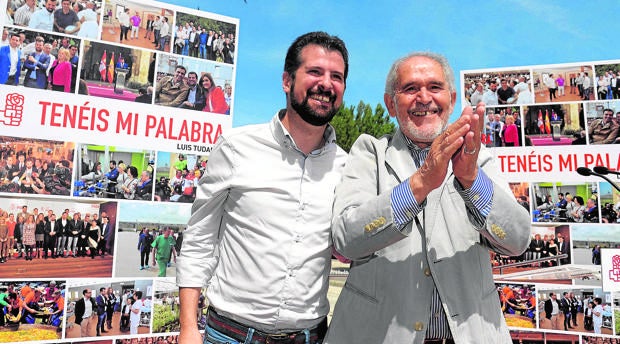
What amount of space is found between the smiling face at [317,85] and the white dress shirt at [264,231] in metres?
0.16

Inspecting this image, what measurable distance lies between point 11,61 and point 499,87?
18.6 ft

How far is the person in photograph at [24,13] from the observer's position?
12.6 feet

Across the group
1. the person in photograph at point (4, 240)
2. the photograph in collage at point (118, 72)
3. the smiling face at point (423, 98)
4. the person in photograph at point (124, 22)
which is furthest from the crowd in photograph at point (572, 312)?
the person in photograph at point (4, 240)

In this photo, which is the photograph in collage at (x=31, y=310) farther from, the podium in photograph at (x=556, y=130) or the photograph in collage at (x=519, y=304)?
the podium in photograph at (x=556, y=130)

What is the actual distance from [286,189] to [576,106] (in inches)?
206

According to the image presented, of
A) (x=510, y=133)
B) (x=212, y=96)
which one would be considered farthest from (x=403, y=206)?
(x=510, y=133)

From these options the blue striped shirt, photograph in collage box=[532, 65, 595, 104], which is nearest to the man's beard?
the blue striped shirt

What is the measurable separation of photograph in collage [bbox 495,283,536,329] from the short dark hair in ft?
15.6

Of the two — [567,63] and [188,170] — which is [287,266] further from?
[567,63]

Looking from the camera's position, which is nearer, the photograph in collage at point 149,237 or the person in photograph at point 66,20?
the person in photograph at point 66,20

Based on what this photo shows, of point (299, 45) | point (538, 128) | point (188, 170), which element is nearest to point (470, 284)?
point (299, 45)

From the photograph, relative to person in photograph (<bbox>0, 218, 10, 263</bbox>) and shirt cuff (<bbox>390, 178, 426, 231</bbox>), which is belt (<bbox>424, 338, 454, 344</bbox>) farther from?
person in photograph (<bbox>0, 218, 10, 263</bbox>)

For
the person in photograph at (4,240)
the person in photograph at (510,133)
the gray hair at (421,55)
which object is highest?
the person in photograph at (510,133)

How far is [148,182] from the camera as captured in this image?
435 cm
